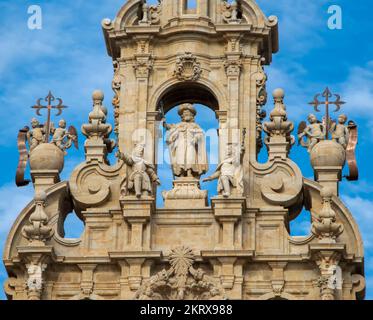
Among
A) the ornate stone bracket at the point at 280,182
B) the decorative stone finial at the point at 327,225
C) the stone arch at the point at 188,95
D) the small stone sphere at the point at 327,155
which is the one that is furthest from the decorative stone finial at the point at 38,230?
the small stone sphere at the point at 327,155

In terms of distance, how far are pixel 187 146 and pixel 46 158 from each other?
325 cm

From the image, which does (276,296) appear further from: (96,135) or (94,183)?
(96,135)

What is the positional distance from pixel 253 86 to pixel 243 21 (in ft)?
5.48

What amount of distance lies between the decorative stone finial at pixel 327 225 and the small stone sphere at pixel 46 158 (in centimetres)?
614

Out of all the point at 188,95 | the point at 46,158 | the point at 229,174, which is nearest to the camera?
the point at 229,174

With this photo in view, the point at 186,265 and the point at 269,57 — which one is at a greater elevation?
the point at 269,57

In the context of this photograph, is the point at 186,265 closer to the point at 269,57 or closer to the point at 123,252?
the point at 123,252

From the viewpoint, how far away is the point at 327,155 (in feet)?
223

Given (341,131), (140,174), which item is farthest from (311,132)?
(140,174)

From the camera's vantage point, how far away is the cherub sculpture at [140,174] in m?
67.4

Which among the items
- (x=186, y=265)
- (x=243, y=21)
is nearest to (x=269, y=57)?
(x=243, y=21)

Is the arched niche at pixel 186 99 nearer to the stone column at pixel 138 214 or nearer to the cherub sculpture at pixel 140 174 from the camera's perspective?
the cherub sculpture at pixel 140 174

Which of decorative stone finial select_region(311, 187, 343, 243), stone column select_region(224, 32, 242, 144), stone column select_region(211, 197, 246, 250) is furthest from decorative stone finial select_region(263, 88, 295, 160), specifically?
decorative stone finial select_region(311, 187, 343, 243)

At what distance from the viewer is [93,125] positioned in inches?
2702
